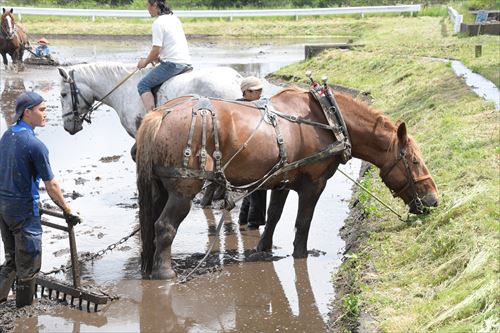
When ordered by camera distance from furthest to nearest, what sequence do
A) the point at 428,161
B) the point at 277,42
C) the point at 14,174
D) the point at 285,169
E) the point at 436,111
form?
the point at 277,42, the point at 436,111, the point at 428,161, the point at 285,169, the point at 14,174

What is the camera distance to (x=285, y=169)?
8.47 m

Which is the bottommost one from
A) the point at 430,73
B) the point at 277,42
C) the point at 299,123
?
the point at 277,42

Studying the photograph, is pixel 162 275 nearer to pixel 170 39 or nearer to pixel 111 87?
pixel 170 39

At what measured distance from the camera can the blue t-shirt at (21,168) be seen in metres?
6.72

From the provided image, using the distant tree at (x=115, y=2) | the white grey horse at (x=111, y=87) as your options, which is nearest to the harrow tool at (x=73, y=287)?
the white grey horse at (x=111, y=87)

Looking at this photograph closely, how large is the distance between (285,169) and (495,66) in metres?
11.9

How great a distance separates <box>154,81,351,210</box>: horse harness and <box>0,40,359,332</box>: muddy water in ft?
3.32

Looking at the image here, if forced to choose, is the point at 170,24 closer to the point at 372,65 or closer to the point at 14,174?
the point at 14,174

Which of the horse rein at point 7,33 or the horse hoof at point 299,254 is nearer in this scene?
the horse hoof at point 299,254

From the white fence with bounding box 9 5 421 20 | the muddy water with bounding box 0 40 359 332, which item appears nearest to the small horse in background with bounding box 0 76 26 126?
the muddy water with bounding box 0 40 359 332

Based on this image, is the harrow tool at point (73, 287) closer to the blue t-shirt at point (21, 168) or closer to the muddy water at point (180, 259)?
the muddy water at point (180, 259)

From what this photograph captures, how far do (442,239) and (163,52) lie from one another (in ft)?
15.1

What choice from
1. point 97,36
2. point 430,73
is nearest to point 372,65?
point 430,73

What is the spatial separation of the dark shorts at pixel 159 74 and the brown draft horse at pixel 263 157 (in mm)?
2092
